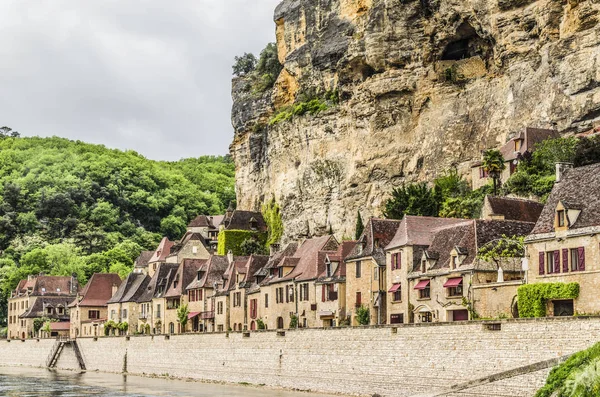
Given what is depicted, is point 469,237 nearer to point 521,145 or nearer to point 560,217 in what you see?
point 560,217

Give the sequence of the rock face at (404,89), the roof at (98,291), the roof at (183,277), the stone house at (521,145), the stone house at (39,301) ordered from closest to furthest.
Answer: the stone house at (521,145)
the rock face at (404,89)
the roof at (183,277)
the roof at (98,291)
the stone house at (39,301)

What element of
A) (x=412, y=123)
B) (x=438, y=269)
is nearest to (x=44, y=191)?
(x=412, y=123)

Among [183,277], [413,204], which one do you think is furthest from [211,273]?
[413,204]

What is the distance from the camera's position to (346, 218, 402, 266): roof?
58812 millimetres

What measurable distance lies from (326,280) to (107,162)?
338 ft

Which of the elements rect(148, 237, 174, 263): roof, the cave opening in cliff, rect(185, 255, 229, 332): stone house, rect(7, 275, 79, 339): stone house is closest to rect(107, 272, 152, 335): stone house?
rect(185, 255, 229, 332): stone house

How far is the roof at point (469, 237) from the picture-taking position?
168 feet

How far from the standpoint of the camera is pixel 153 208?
496ft

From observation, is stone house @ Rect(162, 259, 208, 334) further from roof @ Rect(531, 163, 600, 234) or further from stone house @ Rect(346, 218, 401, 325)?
roof @ Rect(531, 163, 600, 234)

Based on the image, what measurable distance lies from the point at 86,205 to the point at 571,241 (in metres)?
114

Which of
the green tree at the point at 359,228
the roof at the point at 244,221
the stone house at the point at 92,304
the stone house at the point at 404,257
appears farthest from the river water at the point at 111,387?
the roof at the point at 244,221

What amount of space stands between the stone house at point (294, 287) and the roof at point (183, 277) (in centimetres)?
1434

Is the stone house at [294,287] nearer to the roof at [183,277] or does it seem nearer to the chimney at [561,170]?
the roof at [183,277]

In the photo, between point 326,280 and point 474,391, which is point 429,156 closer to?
point 326,280
